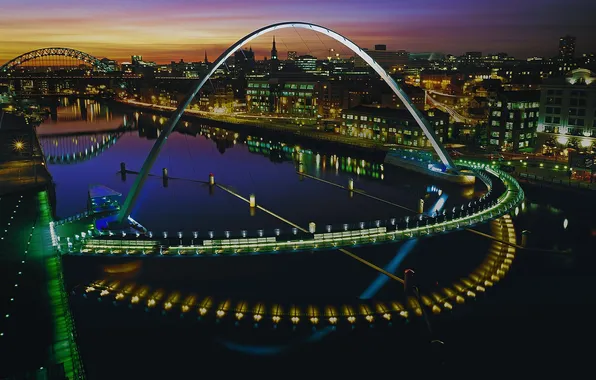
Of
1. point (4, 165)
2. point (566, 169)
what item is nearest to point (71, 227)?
point (4, 165)

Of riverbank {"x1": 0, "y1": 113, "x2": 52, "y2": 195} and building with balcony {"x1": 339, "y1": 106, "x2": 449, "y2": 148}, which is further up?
building with balcony {"x1": 339, "y1": 106, "x2": 449, "y2": 148}

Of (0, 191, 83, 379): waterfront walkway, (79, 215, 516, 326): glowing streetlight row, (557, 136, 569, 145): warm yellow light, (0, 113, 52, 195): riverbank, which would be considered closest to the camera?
(0, 191, 83, 379): waterfront walkway

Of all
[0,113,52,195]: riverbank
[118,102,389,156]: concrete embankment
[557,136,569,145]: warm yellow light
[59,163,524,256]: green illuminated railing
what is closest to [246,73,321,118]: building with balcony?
[118,102,389,156]: concrete embankment

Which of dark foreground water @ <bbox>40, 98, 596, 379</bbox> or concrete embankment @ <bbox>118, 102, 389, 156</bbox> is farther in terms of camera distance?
concrete embankment @ <bbox>118, 102, 389, 156</bbox>

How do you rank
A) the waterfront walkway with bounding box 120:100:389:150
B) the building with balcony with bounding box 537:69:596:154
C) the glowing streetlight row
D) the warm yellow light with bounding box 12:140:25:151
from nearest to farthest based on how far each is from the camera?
the glowing streetlight row, the building with balcony with bounding box 537:69:596:154, the warm yellow light with bounding box 12:140:25:151, the waterfront walkway with bounding box 120:100:389:150

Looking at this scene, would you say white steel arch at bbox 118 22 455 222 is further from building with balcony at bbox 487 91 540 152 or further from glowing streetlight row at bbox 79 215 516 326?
building with balcony at bbox 487 91 540 152

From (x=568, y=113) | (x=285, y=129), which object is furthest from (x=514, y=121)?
(x=285, y=129)
